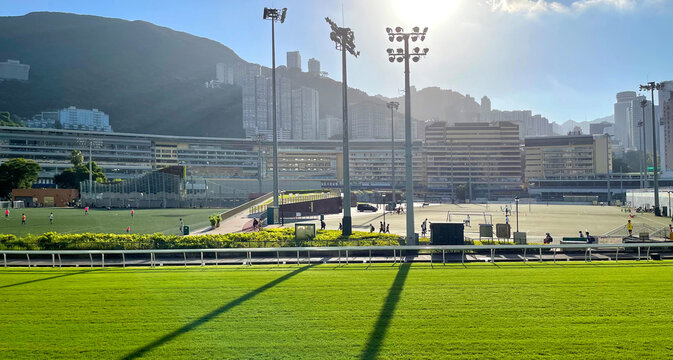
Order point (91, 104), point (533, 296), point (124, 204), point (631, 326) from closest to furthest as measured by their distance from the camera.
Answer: point (631, 326), point (533, 296), point (124, 204), point (91, 104)

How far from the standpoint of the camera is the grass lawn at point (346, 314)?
5.30 meters

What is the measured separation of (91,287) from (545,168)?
15086 cm

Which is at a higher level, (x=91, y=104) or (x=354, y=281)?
(x=91, y=104)

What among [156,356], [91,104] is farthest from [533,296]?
[91,104]

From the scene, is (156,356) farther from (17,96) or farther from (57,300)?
(17,96)

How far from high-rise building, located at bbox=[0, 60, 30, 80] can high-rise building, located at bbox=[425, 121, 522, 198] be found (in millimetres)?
190020

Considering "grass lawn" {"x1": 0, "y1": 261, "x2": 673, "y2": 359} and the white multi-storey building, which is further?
the white multi-storey building

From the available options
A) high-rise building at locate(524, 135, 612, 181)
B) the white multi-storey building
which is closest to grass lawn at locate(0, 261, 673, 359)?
high-rise building at locate(524, 135, 612, 181)

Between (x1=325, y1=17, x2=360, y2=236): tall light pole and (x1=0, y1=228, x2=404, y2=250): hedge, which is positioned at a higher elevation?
(x1=325, y1=17, x2=360, y2=236): tall light pole

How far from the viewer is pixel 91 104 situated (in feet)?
647

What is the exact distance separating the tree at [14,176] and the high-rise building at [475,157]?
11077cm

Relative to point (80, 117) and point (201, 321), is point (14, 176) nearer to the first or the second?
point (201, 321)

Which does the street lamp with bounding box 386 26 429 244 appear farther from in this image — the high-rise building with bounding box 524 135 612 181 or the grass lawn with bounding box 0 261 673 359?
the high-rise building with bounding box 524 135 612 181

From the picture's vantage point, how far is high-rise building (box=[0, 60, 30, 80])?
18862 centimetres
